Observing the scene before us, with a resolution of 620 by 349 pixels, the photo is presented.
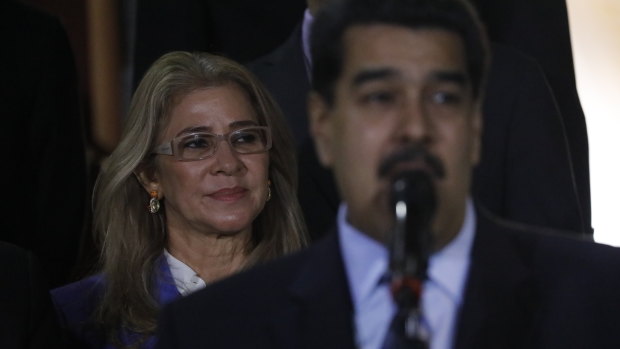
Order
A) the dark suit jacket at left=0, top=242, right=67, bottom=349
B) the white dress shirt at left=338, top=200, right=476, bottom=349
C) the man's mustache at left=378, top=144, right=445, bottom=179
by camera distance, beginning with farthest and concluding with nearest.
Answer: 1. the dark suit jacket at left=0, top=242, right=67, bottom=349
2. the white dress shirt at left=338, top=200, right=476, bottom=349
3. the man's mustache at left=378, top=144, right=445, bottom=179

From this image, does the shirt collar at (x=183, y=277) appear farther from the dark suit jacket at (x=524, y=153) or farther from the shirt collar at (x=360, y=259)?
the shirt collar at (x=360, y=259)

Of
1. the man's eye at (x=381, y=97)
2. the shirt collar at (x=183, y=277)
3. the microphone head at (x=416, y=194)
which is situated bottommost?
the shirt collar at (x=183, y=277)

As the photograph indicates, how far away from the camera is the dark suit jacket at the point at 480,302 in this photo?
208cm

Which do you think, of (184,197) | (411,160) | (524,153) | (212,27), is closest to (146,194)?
(184,197)

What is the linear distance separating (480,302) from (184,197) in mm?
1471

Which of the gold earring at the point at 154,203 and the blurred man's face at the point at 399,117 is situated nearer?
the blurred man's face at the point at 399,117

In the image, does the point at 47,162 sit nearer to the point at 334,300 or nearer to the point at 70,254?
the point at 70,254

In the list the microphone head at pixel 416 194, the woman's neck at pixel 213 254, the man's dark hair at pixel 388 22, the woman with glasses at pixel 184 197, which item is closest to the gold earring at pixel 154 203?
the woman with glasses at pixel 184 197

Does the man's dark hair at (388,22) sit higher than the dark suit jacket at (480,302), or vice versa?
the man's dark hair at (388,22)

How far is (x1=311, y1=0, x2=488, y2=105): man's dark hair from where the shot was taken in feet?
6.75

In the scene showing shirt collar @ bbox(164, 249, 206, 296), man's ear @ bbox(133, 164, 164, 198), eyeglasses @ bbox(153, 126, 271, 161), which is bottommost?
shirt collar @ bbox(164, 249, 206, 296)

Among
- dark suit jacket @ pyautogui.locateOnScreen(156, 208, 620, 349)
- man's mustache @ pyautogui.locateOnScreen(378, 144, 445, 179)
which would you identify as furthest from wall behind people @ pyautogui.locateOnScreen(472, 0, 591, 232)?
man's mustache @ pyautogui.locateOnScreen(378, 144, 445, 179)

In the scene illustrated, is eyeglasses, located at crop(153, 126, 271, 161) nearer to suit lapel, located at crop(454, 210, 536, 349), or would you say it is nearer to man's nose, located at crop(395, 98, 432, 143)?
suit lapel, located at crop(454, 210, 536, 349)

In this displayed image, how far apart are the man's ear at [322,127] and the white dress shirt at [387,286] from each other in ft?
0.26
